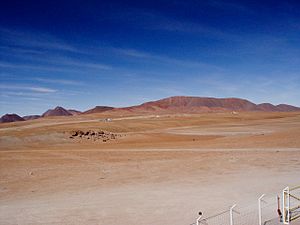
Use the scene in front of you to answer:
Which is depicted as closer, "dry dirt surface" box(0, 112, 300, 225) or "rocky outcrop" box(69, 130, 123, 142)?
"dry dirt surface" box(0, 112, 300, 225)

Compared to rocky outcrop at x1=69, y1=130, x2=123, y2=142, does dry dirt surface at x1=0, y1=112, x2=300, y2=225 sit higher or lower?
lower

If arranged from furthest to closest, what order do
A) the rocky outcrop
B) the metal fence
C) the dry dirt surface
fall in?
the rocky outcrop, the dry dirt surface, the metal fence

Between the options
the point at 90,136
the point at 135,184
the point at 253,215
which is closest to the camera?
the point at 253,215

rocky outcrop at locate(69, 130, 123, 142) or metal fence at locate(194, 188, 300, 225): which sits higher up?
rocky outcrop at locate(69, 130, 123, 142)

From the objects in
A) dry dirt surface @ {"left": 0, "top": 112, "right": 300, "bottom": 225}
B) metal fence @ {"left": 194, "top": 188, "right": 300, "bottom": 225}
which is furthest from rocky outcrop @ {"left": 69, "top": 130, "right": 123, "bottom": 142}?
metal fence @ {"left": 194, "top": 188, "right": 300, "bottom": 225}

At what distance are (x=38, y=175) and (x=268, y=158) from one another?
1745cm

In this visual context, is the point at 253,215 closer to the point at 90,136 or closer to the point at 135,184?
A: the point at 135,184

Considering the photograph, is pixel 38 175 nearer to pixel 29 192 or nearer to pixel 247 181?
pixel 29 192

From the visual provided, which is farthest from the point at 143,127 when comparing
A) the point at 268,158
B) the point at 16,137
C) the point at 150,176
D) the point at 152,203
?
the point at 152,203

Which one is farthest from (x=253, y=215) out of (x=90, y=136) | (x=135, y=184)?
(x=90, y=136)

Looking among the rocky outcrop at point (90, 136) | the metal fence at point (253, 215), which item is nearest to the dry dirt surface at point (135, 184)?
the metal fence at point (253, 215)

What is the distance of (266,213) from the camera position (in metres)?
13.5

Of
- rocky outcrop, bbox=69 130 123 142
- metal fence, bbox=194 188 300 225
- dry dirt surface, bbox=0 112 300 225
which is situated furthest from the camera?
rocky outcrop, bbox=69 130 123 142

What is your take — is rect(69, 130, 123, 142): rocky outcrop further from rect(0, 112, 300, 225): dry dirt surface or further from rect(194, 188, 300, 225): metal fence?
rect(194, 188, 300, 225): metal fence
